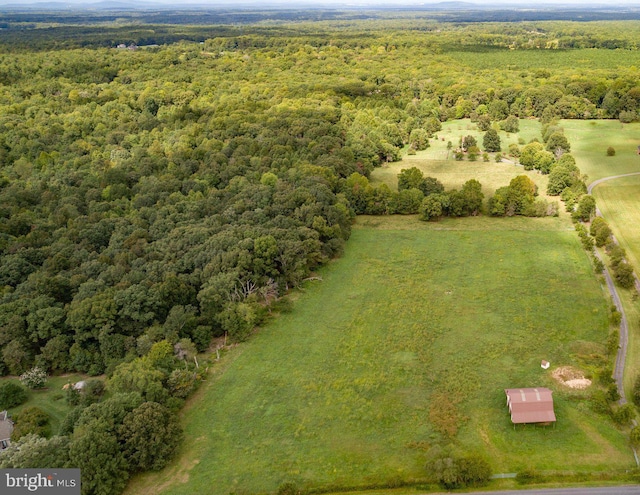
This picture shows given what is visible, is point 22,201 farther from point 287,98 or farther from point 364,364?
point 287,98

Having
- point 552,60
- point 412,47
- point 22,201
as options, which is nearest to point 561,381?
point 22,201

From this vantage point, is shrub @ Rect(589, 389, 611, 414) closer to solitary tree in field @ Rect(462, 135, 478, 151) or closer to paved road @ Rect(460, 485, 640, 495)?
paved road @ Rect(460, 485, 640, 495)

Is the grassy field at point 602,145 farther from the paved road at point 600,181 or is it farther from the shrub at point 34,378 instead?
the shrub at point 34,378

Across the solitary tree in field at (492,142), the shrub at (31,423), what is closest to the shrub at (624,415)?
the shrub at (31,423)

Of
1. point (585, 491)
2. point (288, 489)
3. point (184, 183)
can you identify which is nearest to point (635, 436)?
A: point (585, 491)

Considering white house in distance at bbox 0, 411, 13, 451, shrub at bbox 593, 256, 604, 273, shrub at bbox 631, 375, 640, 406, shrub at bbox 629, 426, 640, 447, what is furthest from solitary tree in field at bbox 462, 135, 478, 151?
white house in distance at bbox 0, 411, 13, 451

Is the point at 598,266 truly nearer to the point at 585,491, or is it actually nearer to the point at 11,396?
the point at 585,491
